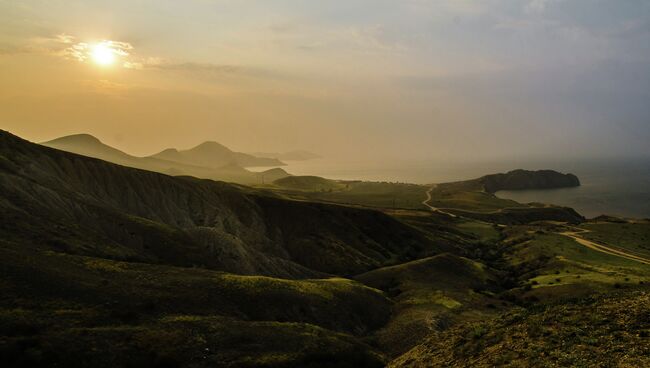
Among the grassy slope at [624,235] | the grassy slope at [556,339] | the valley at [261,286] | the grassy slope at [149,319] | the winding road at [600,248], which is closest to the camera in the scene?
the grassy slope at [556,339]

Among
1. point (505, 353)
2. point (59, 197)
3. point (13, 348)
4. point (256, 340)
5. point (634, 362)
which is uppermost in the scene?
point (59, 197)

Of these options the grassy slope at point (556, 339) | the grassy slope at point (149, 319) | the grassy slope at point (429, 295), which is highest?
the grassy slope at point (556, 339)

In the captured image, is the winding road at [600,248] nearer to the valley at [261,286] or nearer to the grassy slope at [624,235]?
the valley at [261,286]

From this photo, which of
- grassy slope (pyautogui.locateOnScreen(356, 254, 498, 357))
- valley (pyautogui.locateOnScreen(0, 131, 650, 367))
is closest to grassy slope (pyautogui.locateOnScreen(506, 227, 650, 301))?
valley (pyautogui.locateOnScreen(0, 131, 650, 367))

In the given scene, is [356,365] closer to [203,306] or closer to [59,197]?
[203,306]

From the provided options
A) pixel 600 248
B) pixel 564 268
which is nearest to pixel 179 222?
pixel 564 268

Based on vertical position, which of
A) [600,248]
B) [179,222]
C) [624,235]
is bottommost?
[600,248]

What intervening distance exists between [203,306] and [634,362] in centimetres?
3989

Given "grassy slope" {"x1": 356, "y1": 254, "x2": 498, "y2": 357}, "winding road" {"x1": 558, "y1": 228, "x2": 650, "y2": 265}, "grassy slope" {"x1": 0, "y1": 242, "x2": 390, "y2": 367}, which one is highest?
"grassy slope" {"x1": 0, "y1": 242, "x2": 390, "y2": 367}

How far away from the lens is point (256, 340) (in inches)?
1554

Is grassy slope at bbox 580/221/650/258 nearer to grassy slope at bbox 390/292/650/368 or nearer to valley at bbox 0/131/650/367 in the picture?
valley at bbox 0/131/650/367

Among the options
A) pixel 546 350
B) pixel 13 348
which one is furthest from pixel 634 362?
pixel 13 348

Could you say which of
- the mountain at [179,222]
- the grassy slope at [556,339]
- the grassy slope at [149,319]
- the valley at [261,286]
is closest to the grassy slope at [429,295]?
the valley at [261,286]

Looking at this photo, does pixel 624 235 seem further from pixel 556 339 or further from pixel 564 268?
pixel 556 339
